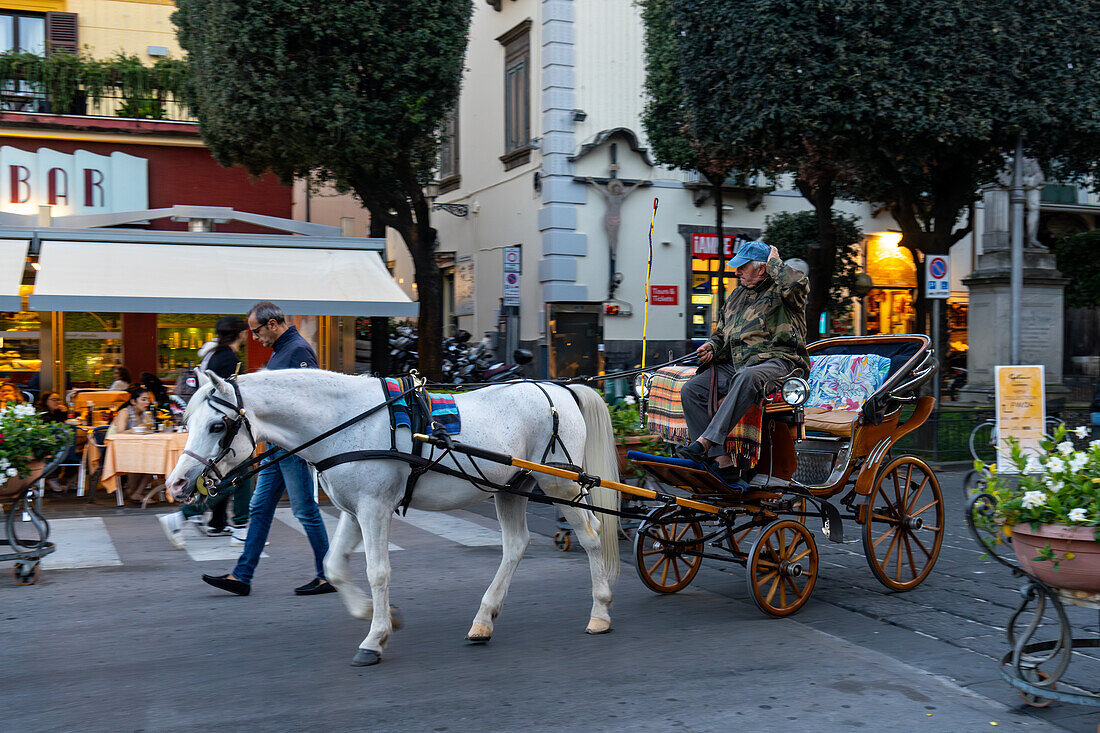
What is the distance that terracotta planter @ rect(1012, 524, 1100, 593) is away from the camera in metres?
3.89

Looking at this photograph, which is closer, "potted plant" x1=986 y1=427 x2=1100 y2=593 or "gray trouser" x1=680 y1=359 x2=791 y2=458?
"potted plant" x1=986 y1=427 x2=1100 y2=593

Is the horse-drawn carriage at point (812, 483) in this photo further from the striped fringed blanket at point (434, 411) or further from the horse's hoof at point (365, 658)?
the horse's hoof at point (365, 658)

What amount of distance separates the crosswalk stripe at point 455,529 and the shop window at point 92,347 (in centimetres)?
754

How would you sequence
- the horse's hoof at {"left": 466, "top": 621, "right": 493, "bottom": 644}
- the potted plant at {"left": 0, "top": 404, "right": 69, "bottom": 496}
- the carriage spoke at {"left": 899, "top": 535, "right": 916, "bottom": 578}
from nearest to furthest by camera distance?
the horse's hoof at {"left": 466, "top": 621, "right": 493, "bottom": 644}, the carriage spoke at {"left": 899, "top": 535, "right": 916, "bottom": 578}, the potted plant at {"left": 0, "top": 404, "right": 69, "bottom": 496}

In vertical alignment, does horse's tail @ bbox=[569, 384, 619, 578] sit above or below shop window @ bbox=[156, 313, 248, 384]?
below

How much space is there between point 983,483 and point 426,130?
12196 mm

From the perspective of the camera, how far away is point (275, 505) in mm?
6406

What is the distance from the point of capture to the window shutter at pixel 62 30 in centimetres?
1669

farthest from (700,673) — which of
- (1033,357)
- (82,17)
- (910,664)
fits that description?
(82,17)

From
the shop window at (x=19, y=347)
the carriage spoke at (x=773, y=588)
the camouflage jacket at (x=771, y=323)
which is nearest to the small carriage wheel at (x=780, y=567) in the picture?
the carriage spoke at (x=773, y=588)

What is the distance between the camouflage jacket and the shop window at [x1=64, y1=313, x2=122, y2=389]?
39.8ft

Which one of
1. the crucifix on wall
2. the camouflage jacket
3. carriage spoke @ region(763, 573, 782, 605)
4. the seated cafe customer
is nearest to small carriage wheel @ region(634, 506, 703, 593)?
carriage spoke @ region(763, 573, 782, 605)

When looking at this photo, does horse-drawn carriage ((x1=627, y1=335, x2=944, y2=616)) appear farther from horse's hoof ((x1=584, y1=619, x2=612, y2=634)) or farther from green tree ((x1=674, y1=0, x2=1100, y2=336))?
green tree ((x1=674, y1=0, x2=1100, y2=336))

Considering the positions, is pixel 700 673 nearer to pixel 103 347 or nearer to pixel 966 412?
pixel 966 412
